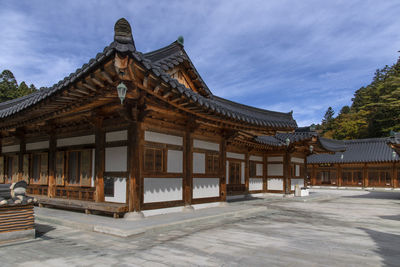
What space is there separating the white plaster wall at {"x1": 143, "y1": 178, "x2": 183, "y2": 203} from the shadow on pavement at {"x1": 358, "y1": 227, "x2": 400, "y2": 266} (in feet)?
19.1

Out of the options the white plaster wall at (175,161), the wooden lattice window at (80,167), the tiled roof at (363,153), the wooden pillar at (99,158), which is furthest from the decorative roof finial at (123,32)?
the tiled roof at (363,153)

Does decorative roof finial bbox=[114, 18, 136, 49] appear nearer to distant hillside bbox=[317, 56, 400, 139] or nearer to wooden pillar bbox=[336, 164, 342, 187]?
wooden pillar bbox=[336, 164, 342, 187]

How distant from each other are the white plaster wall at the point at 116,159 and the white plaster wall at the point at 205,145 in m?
3.06

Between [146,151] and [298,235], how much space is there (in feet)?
16.2

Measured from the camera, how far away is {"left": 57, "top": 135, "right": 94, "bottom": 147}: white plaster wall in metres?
10.4

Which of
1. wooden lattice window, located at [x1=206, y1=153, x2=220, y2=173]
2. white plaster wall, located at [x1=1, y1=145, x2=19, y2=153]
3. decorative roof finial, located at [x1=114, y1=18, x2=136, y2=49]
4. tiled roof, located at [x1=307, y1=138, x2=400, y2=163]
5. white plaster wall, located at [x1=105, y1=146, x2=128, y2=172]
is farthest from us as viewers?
tiled roof, located at [x1=307, y1=138, x2=400, y2=163]

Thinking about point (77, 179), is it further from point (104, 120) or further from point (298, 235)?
point (298, 235)

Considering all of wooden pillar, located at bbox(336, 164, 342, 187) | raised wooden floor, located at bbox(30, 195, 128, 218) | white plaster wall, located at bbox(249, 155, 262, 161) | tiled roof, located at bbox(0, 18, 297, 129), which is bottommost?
wooden pillar, located at bbox(336, 164, 342, 187)

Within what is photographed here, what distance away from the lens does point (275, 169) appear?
70.6ft

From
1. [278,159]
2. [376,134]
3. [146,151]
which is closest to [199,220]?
[146,151]

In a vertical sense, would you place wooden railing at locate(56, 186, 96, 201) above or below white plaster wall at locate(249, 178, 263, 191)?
above

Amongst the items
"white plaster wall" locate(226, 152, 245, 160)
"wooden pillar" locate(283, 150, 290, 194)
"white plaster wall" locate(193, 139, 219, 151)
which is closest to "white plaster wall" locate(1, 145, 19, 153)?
"white plaster wall" locate(193, 139, 219, 151)

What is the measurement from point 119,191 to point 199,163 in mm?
3497

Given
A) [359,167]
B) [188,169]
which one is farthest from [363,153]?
[188,169]
